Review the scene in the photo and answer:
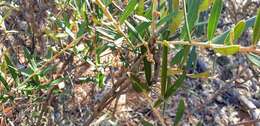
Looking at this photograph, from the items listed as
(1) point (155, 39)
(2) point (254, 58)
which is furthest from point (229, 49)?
(1) point (155, 39)

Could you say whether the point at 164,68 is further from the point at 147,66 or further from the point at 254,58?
the point at 254,58

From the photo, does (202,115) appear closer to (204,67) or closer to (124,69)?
(204,67)

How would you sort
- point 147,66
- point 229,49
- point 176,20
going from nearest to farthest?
1. point 229,49
2. point 176,20
3. point 147,66

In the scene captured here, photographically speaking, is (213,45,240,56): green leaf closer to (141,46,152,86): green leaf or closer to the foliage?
the foliage

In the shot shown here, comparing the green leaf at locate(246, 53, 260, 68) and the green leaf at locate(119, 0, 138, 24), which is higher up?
the green leaf at locate(119, 0, 138, 24)

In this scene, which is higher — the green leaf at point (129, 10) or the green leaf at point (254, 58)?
the green leaf at point (129, 10)

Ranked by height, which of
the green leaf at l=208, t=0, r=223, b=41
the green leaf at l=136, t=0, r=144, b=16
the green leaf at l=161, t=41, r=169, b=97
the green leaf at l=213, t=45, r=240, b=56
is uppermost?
the green leaf at l=136, t=0, r=144, b=16

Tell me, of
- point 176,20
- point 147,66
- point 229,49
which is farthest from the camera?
point 147,66

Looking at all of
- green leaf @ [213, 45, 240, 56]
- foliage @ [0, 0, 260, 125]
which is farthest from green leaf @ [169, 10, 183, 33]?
green leaf @ [213, 45, 240, 56]

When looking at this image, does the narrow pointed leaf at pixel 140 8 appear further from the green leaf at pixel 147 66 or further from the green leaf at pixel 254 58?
the green leaf at pixel 254 58

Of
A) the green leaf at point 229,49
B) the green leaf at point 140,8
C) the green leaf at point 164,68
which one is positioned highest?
the green leaf at point 140,8

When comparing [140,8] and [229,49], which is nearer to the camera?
[229,49]

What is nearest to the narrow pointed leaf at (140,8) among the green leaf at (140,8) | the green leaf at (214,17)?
the green leaf at (140,8)

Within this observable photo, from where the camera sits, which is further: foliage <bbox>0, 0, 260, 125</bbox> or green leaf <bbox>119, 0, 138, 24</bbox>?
green leaf <bbox>119, 0, 138, 24</bbox>
